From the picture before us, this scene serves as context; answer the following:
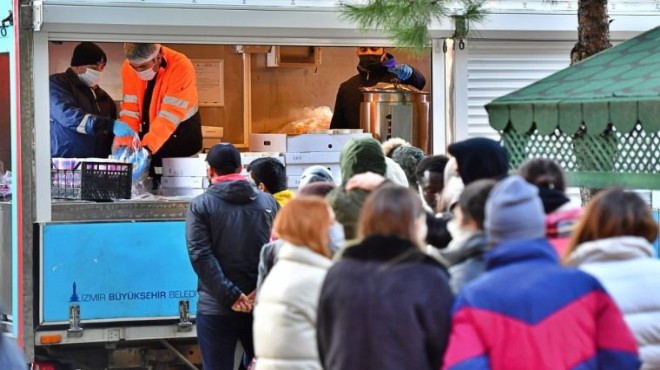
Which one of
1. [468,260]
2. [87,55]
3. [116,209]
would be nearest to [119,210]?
[116,209]

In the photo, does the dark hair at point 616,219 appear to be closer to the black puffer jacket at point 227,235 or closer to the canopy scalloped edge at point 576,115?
the canopy scalloped edge at point 576,115

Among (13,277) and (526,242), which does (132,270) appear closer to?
(13,277)

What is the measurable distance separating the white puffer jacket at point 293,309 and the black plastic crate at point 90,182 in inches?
144

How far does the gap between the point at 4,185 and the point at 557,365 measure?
555 centimetres

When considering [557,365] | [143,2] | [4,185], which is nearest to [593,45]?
[143,2]

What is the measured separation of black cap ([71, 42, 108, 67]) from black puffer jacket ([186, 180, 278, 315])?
7.41 ft

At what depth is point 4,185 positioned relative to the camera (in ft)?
27.9

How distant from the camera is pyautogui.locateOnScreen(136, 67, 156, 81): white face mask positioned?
9164 mm

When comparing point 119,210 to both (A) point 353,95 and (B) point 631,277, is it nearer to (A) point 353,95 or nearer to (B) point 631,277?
(A) point 353,95

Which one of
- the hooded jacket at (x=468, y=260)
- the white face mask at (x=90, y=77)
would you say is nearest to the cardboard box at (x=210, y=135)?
the white face mask at (x=90, y=77)

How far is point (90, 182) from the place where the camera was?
830 centimetres

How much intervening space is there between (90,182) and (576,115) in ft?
12.8

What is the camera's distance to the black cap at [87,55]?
8883mm

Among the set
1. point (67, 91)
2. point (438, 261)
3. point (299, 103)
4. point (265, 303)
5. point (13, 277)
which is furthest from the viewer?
point (299, 103)
